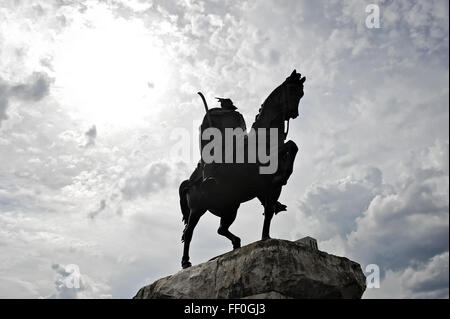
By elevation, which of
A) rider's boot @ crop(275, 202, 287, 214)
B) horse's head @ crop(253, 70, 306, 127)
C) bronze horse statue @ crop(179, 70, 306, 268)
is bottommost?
rider's boot @ crop(275, 202, 287, 214)

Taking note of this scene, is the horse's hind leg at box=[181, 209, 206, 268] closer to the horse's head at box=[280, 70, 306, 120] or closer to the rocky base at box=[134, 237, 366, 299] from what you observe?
the rocky base at box=[134, 237, 366, 299]

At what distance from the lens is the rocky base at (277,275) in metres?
6.57

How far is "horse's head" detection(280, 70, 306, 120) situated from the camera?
8602mm

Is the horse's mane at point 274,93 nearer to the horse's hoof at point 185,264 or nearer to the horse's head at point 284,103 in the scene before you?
the horse's head at point 284,103

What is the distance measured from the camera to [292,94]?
8664 millimetres

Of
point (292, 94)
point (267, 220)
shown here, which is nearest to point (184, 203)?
point (267, 220)

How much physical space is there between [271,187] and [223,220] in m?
1.89

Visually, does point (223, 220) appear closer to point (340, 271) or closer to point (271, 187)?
point (271, 187)

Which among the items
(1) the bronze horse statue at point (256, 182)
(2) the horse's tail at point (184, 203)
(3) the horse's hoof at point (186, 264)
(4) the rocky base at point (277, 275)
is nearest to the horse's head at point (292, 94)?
(1) the bronze horse statue at point (256, 182)

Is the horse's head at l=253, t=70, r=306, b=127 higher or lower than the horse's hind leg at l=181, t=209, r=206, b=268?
higher

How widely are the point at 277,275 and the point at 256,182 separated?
2.38m

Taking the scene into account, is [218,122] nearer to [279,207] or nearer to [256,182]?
[256,182]

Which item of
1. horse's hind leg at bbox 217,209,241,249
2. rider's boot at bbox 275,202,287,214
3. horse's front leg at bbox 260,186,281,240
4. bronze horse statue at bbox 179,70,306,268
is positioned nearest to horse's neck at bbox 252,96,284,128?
bronze horse statue at bbox 179,70,306,268
